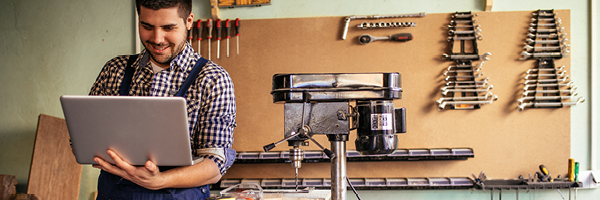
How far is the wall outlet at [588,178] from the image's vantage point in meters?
2.93

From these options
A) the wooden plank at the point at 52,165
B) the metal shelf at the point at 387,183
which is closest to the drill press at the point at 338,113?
the metal shelf at the point at 387,183

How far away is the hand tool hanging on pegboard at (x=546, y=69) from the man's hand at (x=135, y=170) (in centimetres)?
261

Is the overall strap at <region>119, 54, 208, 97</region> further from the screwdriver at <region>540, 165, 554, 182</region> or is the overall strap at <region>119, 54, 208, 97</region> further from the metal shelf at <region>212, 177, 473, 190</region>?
the screwdriver at <region>540, 165, 554, 182</region>

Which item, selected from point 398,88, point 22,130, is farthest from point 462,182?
point 22,130

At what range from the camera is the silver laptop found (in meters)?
1.07

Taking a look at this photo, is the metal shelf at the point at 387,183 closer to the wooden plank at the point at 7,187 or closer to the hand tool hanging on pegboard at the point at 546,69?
the hand tool hanging on pegboard at the point at 546,69

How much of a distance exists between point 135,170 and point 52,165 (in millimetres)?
2194

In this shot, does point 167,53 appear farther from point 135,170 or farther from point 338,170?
point 338,170

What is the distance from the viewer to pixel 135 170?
1.18 metres

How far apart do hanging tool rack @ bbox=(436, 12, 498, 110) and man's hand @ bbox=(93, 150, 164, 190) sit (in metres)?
2.23

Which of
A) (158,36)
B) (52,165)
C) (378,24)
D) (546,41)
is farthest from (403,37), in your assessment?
(52,165)

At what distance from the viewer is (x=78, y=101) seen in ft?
3.56

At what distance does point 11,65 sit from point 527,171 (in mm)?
3956

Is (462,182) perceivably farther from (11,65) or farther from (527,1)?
(11,65)
